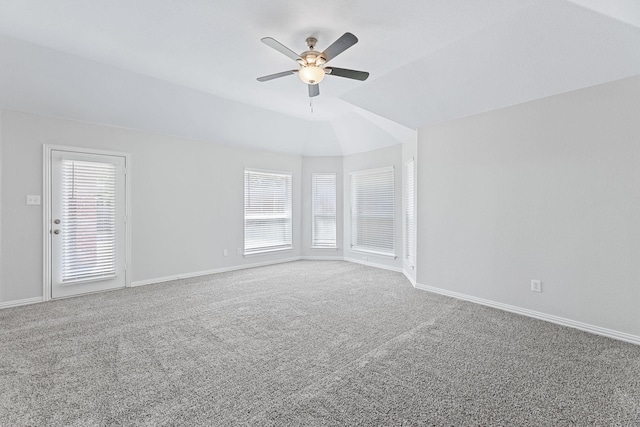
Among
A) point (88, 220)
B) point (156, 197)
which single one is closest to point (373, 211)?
point (156, 197)

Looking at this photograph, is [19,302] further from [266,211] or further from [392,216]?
[392,216]

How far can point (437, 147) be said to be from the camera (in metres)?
4.35

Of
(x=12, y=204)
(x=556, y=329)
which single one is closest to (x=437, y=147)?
(x=556, y=329)

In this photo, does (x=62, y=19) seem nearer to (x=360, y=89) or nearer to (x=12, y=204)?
(x=12, y=204)

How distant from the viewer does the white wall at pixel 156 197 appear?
12.3 feet

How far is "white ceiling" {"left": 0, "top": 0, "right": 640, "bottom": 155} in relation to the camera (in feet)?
8.12

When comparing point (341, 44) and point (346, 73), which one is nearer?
point (341, 44)

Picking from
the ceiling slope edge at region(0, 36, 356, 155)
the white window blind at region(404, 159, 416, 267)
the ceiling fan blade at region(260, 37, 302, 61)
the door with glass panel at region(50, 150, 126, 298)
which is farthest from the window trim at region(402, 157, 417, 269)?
the door with glass panel at region(50, 150, 126, 298)

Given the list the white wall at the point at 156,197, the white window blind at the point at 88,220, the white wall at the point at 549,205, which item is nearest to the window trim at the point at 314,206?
the white wall at the point at 156,197

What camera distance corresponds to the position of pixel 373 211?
6.21m

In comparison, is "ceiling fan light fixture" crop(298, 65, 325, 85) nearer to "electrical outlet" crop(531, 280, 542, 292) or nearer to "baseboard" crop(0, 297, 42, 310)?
"electrical outlet" crop(531, 280, 542, 292)

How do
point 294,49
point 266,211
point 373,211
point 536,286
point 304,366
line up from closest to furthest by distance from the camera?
point 304,366
point 294,49
point 536,286
point 373,211
point 266,211

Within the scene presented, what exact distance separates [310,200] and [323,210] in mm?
374

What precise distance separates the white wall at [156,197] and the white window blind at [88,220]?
26cm
